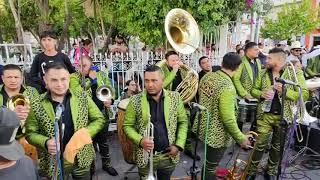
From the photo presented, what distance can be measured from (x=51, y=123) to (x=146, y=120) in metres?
0.90

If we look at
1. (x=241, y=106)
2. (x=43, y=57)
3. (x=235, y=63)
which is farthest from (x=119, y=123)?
(x=241, y=106)

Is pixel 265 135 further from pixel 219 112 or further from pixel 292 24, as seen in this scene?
pixel 292 24

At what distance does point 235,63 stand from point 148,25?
350 centimetres

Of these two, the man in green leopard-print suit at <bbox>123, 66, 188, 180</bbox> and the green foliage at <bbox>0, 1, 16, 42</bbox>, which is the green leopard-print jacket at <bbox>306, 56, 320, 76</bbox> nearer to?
the man in green leopard-print suit at <bbox>123, 66, 188, 180</bbox>

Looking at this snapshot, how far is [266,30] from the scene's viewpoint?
23.0 m

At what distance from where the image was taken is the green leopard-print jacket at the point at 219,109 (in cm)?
334

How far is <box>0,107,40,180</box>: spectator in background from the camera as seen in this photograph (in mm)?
1784

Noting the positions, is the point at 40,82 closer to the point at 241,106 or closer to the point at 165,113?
the point at 165,113

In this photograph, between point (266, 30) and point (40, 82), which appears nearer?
point (40, 82)

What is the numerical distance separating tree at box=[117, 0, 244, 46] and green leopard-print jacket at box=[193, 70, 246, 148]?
309cm

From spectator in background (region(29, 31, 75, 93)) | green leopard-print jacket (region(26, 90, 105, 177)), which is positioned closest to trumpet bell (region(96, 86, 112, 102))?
spectator in background (region(29, 31, 75, 93))

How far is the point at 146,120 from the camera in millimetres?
3092

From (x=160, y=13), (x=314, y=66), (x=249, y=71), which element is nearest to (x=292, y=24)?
(x=314, y=66)

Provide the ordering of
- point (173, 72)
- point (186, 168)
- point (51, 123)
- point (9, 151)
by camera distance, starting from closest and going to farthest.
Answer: point (9, 151) < point (51, 123) < point (173, 72) < point (186, 168)
